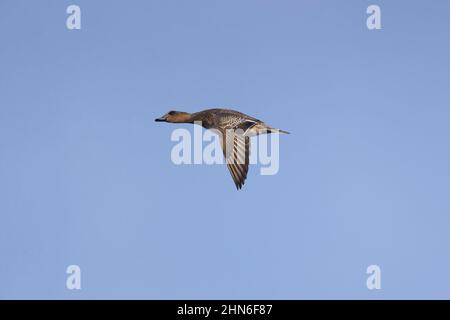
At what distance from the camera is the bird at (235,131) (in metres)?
9.12

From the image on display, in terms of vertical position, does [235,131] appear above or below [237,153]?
above

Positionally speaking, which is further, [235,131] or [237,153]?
[235,131]

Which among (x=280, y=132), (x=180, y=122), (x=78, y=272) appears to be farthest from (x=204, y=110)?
(x=78, y=272)

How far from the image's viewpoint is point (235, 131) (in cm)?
953

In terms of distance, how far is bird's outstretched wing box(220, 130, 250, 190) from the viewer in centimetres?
906

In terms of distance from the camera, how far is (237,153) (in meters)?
9.24

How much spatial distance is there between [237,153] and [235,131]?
399 mm

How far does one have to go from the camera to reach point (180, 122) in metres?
11.0

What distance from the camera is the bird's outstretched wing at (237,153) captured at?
906 cm

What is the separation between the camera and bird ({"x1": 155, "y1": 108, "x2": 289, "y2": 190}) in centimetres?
912

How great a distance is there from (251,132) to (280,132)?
366 millimetres
